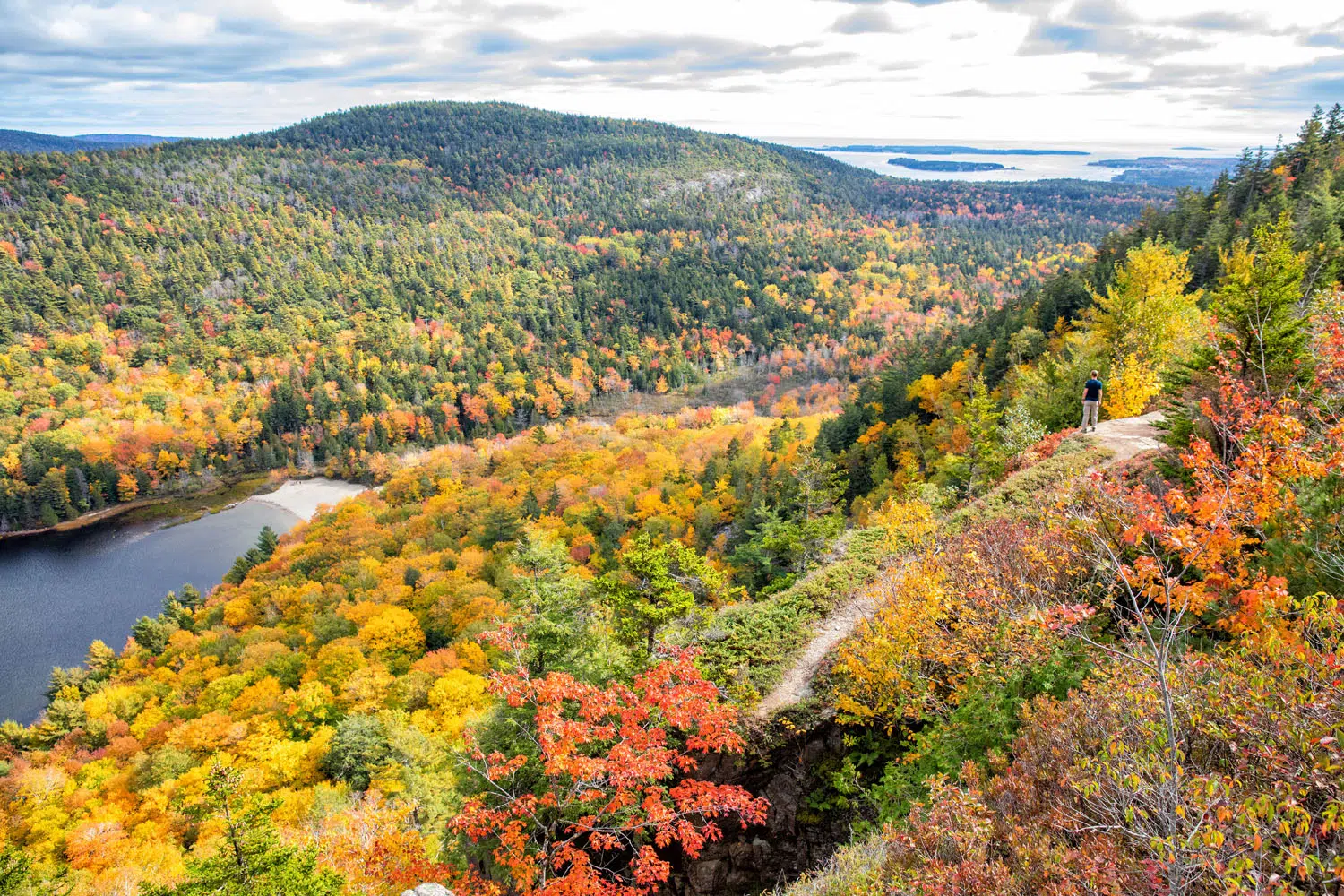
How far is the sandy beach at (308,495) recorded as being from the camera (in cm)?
11731

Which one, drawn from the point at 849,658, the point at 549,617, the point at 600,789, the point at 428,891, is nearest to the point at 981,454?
the point at 849,658

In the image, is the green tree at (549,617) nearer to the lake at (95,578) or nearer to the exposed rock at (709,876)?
the exposed rock at (709,876)

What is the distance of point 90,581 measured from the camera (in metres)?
90.1

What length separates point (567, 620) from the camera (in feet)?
55.4

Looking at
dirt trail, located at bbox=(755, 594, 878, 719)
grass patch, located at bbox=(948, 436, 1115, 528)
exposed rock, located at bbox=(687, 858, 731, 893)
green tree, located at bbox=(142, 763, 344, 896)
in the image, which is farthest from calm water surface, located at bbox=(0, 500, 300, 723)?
grass patch, located at bbox=(948, 436, 1115, 528)

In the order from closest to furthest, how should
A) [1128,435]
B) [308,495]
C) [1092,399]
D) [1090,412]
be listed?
1. [1128,435]
2. [1092,399]
3. [1090,412]
4. [308,495]

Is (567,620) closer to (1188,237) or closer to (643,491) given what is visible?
(643,491)

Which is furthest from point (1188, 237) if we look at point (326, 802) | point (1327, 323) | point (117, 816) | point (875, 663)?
point (117, 816)

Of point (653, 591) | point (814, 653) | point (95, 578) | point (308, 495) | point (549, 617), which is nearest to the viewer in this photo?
point (549, 617)

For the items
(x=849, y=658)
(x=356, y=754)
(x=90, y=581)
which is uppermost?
(x=849, y=658)

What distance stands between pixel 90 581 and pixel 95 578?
727 millimetres

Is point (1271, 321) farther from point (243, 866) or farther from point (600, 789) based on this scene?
point (243, 866)

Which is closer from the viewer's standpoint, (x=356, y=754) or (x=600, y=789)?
(x=600, y=789)

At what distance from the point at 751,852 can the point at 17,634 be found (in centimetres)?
10239
